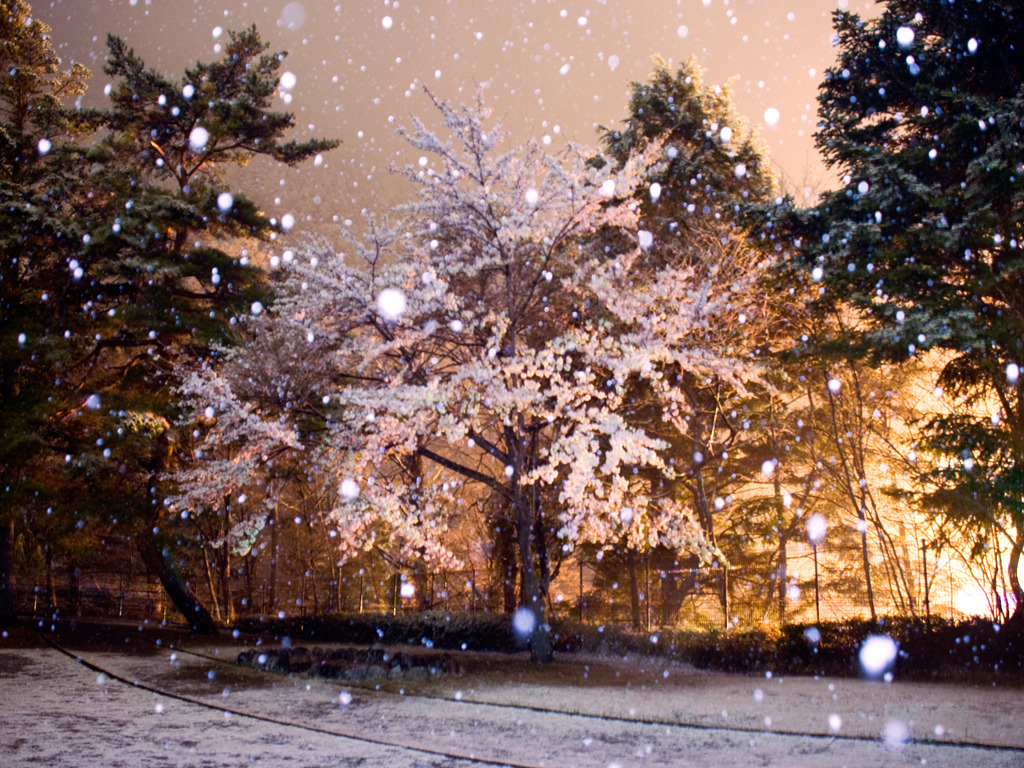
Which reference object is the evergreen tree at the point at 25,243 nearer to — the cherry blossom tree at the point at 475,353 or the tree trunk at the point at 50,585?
the cherry blossom tree at the point at 475,353

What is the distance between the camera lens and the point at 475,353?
1215 centimetres

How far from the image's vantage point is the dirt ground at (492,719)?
5.49m

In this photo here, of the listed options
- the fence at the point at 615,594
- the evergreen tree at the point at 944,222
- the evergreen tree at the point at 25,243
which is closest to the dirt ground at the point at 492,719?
the evergreen tree at the point at 944,222

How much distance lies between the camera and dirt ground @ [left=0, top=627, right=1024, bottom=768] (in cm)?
549

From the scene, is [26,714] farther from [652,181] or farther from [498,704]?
[652,181]

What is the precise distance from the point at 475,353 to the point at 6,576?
51.2 ft

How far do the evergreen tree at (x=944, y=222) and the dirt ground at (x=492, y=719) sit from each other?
3.98m

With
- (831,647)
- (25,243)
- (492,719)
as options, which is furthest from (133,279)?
(831,647)

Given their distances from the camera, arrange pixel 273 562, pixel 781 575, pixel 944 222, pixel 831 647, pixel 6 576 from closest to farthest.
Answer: pixel 944 222 < pixel 831 647 < pixel 6 576 < pixel 781 575 < pixel 273 562

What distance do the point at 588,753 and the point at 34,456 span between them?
52.5ft

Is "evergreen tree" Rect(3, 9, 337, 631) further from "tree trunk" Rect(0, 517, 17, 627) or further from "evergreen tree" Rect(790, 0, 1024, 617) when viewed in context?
"evergreen tree" Rect(790, 0, 1024, 617)

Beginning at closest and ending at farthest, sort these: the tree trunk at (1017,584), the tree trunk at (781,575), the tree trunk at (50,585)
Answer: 1. the tree trunk at (1017,584)
2. the tree trunk at (781,575)
3. the tree trunk at (50,585)

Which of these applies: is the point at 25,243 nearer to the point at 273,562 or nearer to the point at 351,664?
the point at 273,562

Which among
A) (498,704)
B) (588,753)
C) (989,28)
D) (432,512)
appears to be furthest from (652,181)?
(588,753)
